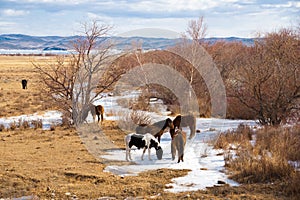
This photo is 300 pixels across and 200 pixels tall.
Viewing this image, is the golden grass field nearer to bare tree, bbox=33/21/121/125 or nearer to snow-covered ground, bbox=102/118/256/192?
snow-covered ground, bbox=102/118/256/192

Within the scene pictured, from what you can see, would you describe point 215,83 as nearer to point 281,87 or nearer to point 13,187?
point 281,87

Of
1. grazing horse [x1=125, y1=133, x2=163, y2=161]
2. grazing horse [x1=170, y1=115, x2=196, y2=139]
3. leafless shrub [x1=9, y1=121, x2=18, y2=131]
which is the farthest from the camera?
leafless shrub [x1=9, y1=121, x2=18, y2=131]

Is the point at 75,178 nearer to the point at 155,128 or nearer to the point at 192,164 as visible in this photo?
the point at 192,164

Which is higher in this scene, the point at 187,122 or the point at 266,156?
the point at 187,122

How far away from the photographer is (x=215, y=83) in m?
24.4

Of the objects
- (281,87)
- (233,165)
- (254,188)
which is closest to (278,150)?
(233,165)

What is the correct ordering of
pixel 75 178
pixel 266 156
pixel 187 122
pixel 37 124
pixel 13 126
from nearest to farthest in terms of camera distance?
pixel 75 178 < pixel 266 156 < pixel 187 122 < pixel 13 126 < pixel 37 124

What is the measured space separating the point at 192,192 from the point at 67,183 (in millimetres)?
2850

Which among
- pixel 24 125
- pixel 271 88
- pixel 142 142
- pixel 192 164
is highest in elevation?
pixel 271 88

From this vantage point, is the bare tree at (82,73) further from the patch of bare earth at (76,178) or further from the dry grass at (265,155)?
the dry grass at (265,155)

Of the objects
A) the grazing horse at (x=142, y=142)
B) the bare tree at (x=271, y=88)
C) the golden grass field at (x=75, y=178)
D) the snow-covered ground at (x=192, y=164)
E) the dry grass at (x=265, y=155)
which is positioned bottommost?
the snow-covered ground at (x=192, y=164)

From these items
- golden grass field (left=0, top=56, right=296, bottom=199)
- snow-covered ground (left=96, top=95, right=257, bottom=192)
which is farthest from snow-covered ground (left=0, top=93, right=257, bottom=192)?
golden grass field (left=0, top=56, right=296, bottom=199)

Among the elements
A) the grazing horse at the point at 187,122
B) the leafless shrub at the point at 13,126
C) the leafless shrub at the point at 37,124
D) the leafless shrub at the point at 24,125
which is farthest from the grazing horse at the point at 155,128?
the leafless shrub at the point at 13,126

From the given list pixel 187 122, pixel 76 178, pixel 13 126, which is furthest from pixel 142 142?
pixel 13 126
